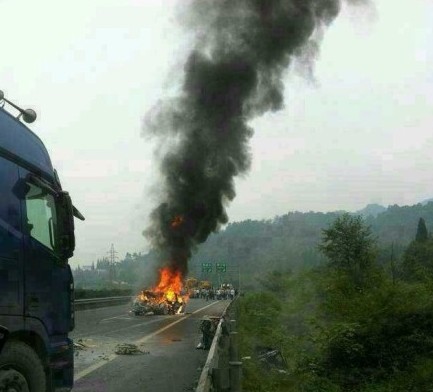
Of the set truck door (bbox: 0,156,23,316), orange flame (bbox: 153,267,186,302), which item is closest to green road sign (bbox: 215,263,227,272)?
orange flame (bbox: 153,267,186,302)

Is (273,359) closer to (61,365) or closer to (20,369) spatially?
(61,365)

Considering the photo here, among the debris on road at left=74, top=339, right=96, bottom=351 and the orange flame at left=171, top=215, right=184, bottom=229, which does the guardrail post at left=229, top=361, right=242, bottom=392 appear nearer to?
the debris on road at left=74, top=339, right=96, bottom=351

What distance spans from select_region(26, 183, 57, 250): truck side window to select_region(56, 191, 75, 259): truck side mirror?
0.06m

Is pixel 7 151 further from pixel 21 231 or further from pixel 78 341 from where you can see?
pixel 78 341

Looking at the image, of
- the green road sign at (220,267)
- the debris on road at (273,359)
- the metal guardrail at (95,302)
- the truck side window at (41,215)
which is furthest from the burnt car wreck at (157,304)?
the green road sign at (220,267)

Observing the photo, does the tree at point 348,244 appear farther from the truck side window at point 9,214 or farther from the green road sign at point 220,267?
the green road sign at point 220,267

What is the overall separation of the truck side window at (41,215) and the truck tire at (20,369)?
106cm

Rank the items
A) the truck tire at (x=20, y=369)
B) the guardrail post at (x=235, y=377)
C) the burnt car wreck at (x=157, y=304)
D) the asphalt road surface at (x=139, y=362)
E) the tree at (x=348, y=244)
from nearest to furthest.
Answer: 1. the truck tire at (x=20, y=369)
2. the guardrail post at (x=235, y=377)
3. the asphalt road surface at (x=139, y=362)
4. the burnt car wreck at (x=157, y=304)
5. the tree at (x=348, y=244)

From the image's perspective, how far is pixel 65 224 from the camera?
568cm

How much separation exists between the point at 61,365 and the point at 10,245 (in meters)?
1.58

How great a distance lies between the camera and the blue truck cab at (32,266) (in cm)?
482

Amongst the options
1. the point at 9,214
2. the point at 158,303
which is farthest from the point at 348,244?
the point at 9,214

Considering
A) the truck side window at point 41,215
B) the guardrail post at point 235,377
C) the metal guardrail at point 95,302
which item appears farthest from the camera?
the metal guardrail at point 95,302

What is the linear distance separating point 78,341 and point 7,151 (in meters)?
10.0
